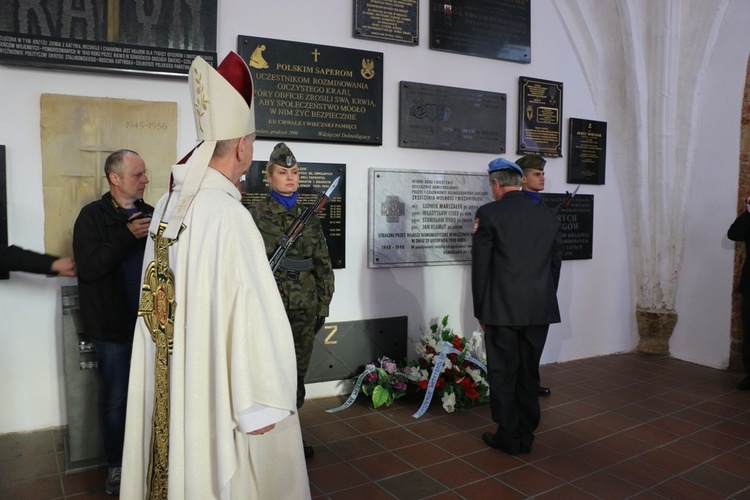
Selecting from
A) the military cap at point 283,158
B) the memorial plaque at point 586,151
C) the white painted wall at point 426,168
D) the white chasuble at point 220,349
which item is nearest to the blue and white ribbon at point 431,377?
the white painted wall at point 426,168

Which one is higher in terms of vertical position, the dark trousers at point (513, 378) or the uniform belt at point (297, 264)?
the uniform belt at point (297, 264)

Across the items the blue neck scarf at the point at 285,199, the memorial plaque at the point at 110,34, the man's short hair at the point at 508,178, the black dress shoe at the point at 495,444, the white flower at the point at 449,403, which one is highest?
the memorial plaque at the point at 110,34

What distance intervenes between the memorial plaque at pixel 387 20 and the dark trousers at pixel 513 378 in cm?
229

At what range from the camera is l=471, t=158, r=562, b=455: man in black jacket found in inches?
123

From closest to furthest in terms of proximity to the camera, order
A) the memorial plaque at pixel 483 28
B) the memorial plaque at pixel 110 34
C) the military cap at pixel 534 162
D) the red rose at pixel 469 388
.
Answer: the memorial plaque at pixel 110 34
the red rose at pixel 469 388
the military cap at pixel 534 162
the memorial plaque at pixel 483 28

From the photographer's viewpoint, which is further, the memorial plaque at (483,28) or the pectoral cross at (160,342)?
the memorial plaque at (483,28)

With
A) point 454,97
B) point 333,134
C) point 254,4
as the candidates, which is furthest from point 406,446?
point 254,4

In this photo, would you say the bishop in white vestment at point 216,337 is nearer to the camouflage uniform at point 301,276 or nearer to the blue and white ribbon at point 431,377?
the camouflage uniform at point 301,276

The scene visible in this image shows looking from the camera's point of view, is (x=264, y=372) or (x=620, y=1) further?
(x=620, y=1)

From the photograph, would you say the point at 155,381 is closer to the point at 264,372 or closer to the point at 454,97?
the point at 264,372

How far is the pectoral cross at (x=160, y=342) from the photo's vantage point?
5.81 feet

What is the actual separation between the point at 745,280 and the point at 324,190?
3.40 metres

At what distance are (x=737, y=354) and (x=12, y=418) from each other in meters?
5.54

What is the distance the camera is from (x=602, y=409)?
394 centimetres
